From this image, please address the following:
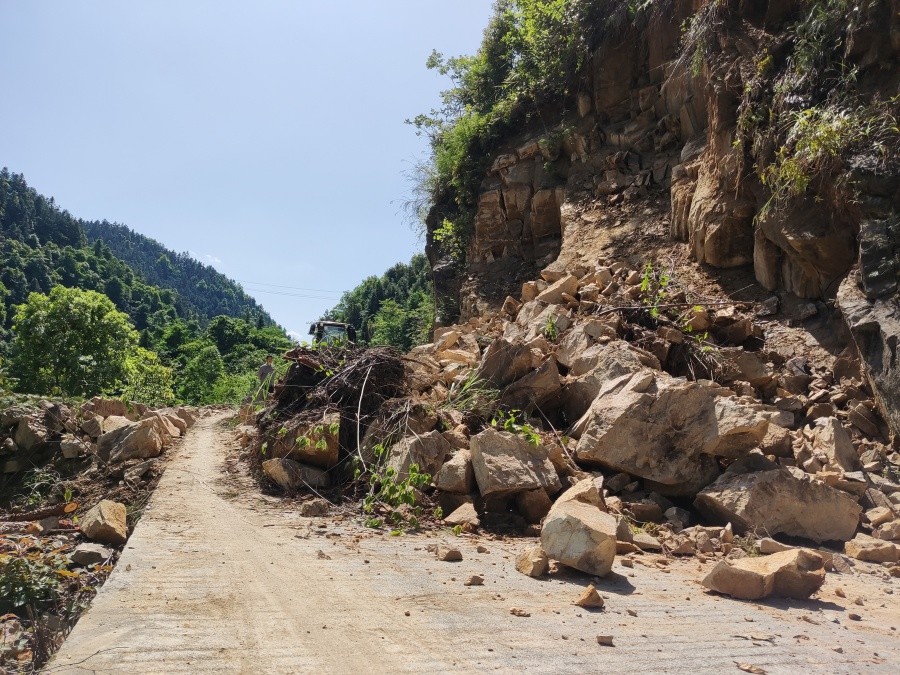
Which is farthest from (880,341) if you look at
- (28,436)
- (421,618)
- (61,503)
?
(28,436)

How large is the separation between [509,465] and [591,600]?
6.29 feet

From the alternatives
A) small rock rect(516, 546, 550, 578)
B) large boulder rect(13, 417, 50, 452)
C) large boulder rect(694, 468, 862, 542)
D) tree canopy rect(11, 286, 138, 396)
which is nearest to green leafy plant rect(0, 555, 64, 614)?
small rock rect(516, 546, 550, 578)

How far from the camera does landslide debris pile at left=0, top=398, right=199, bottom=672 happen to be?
3406 mm

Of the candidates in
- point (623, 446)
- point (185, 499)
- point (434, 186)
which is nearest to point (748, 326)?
point (623, 446)

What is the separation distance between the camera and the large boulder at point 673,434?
5004 millimetres

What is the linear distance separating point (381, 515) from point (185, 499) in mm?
1914

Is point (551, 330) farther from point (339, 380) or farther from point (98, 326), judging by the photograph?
point (98, 326)

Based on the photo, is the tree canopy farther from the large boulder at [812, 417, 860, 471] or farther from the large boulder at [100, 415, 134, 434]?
the large boulder at [812, 417, 860, 471]

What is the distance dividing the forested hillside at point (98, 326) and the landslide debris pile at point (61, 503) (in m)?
2.47

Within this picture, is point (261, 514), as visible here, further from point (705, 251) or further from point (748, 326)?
point (705, 251)

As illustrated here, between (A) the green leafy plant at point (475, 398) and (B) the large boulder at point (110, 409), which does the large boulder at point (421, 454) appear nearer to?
(A) the green leafy plant at point (475, 398)

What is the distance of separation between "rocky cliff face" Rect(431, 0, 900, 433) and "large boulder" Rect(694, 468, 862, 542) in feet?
4.73

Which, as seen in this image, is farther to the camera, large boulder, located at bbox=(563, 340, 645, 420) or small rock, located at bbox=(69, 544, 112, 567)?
large boulder, located at bbox=(563, 340, 645, 420)

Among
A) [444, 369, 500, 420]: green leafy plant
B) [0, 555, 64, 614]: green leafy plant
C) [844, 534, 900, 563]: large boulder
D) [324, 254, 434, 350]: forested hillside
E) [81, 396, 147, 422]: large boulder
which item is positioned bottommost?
[0, 555, 64, 614]: green leafy plant
